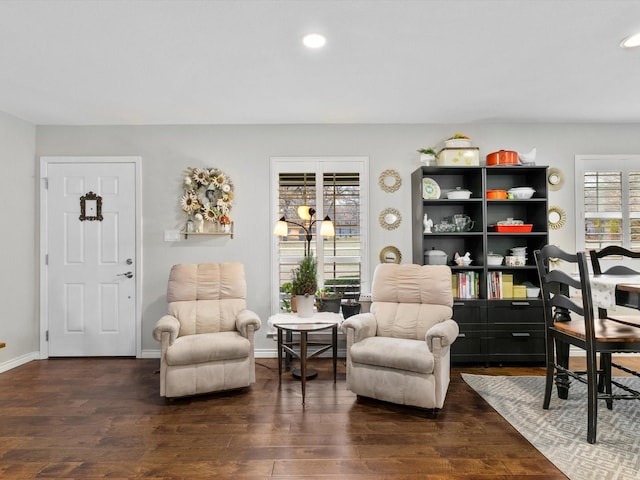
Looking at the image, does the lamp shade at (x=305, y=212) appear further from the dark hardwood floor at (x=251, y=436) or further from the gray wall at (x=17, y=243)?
the gray wall at (x=17, y=243)

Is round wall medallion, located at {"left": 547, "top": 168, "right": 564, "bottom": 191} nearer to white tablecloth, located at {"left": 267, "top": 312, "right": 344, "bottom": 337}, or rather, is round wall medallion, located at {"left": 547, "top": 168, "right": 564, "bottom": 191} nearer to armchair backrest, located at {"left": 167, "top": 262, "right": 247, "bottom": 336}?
white tablecloth, located at {"left": 267, "top": 312, "right": 344, "bottom": 337}

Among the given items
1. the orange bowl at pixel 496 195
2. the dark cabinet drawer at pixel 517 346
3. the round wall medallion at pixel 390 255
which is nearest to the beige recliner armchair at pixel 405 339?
the round wall medallion at pixel 390 255

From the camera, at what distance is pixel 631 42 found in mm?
2693

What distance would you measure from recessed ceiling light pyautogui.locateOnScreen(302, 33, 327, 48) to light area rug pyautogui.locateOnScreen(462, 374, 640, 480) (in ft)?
9.26

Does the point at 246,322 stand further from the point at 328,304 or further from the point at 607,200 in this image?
the point at 607,200

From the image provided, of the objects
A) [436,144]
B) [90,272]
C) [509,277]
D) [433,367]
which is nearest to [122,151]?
[90,272]

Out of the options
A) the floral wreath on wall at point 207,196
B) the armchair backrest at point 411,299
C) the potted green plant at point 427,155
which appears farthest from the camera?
the floral wreath on wall at point 207,196

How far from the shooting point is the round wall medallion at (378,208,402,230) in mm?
4484

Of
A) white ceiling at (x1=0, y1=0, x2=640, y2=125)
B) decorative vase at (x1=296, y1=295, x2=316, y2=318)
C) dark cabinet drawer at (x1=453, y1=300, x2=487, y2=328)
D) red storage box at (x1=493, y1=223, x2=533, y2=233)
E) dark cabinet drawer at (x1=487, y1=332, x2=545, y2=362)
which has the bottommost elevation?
dark cabinet drawer at (x1=487, y1=332, x2=545, y2=362)

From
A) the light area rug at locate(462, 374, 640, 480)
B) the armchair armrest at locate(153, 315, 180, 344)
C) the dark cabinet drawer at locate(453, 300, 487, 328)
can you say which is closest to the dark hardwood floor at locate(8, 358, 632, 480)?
the light area rug at locate(462, 374, 640, 480)

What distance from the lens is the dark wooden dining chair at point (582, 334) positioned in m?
2.44

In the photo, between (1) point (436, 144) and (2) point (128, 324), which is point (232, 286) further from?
(1) point (436, 144)

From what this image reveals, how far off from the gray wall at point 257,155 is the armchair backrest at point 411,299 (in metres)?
0.94

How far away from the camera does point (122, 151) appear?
4477mm
